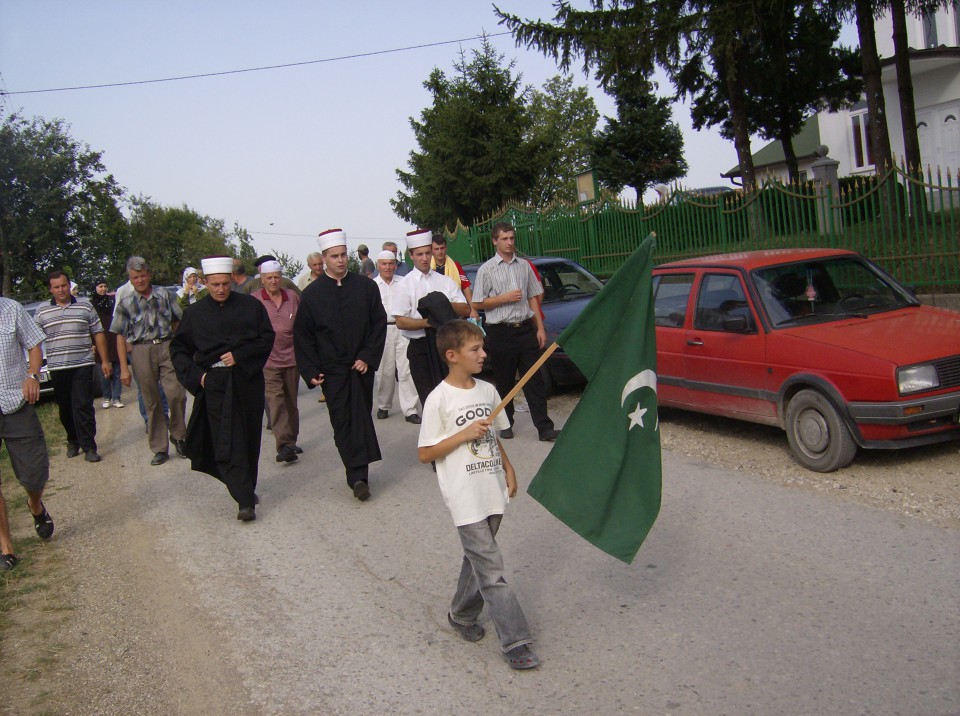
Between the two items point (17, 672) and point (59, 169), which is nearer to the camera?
point (17, 672)

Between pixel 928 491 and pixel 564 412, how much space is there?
15.3 ft

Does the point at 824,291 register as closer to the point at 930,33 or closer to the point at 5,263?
the point at 930,33

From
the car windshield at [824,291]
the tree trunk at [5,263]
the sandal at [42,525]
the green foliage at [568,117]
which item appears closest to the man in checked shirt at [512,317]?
the car windshield at [824,291]

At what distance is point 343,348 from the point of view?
24.4 ft

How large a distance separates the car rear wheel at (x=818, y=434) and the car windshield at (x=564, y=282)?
5048mm

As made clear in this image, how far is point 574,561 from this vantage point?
17.7 ft

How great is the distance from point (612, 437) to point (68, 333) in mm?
7790

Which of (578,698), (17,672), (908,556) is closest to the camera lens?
(578,698)

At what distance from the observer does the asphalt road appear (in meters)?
3.75

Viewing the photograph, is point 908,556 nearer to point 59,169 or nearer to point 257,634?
point 257,634

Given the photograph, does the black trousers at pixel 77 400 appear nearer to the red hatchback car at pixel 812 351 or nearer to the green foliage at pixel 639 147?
the red hatchback car at pixel 812 351

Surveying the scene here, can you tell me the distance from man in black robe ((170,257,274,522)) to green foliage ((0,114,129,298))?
27.5 m

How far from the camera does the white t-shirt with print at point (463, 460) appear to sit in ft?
13.3

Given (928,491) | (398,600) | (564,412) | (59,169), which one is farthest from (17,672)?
(59,169)
